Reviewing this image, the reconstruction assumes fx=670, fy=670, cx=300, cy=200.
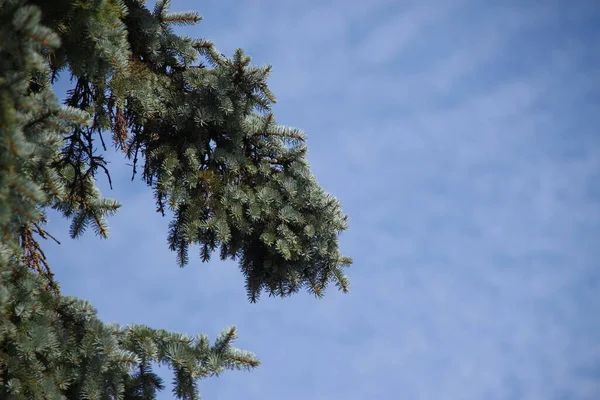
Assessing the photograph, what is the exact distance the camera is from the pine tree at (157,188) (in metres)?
3.72

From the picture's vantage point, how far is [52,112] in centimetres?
326

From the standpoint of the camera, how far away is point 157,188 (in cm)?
468

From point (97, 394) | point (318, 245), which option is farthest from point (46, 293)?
point (318, 245)

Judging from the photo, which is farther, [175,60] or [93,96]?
[175,60]

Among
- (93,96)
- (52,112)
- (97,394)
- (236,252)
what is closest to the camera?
(52,112)

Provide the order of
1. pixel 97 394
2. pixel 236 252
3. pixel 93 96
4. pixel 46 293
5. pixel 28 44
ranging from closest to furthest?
1. pixel 28 44
2. pixel 97 394
3. pixel 46 293
4. pixel 93 96
5. pixel 236 252

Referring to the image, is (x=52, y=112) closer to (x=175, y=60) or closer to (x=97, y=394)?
(x=97, y=394)

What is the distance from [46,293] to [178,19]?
7.30 ft

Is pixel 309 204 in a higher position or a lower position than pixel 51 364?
higher

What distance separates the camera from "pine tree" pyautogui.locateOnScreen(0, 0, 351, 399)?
3723 millimetres

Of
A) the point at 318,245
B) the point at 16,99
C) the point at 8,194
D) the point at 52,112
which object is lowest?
the point at 8,194

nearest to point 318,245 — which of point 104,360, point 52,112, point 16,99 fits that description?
point 104,360

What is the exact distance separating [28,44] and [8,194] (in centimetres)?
64

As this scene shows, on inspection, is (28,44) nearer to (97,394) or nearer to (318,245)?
(97,394)
